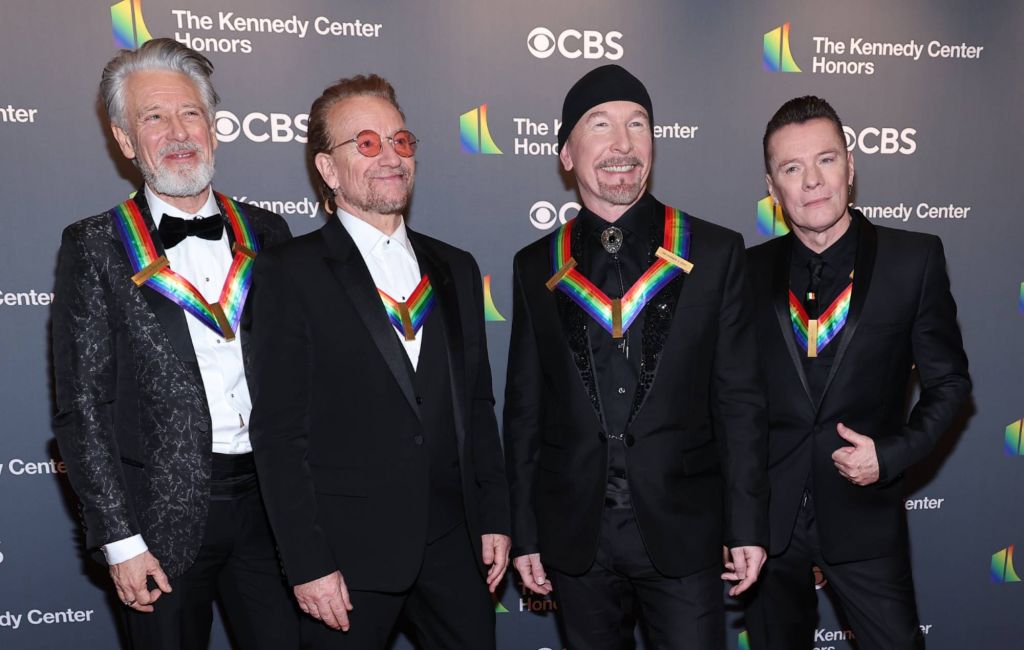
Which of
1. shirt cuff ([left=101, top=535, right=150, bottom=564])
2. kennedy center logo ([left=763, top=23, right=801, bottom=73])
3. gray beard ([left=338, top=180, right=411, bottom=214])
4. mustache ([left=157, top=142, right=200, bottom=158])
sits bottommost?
shirt cuff ([left=101, top=535, right=150, bottom=564])

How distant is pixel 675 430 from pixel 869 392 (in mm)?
651

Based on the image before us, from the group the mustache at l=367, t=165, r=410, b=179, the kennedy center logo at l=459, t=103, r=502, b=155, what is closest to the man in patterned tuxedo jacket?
the mustache at l=367, t=165, r=410, b=179

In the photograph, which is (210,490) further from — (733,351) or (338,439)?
(733,351)

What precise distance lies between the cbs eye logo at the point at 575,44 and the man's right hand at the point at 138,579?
2.45 metres

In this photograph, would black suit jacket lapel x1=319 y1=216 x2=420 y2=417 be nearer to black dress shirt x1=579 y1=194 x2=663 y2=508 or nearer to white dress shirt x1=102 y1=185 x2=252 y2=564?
white dress shirt x1=102 y1=185 x2=252 y2=564

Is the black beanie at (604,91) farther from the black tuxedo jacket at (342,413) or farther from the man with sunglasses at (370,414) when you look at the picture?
the black tuxedo jacket at (342,413)

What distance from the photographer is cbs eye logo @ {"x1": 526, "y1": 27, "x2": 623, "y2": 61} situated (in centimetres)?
330

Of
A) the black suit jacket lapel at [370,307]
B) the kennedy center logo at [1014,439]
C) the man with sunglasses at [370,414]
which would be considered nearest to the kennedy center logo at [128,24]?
the man with sunglasses at [370,414]

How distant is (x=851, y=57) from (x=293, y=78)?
8.16 ft

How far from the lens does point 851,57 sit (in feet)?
11.5

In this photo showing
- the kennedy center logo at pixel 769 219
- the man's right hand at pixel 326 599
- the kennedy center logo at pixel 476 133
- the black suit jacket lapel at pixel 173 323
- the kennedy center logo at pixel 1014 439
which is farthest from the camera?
the kennedy center logo at pixel 1014 439

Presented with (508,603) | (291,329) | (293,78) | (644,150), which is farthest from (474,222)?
(508,603)

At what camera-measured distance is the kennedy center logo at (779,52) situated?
3.44 m

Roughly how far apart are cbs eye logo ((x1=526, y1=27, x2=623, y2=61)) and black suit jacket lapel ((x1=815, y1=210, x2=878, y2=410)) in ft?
4.82
